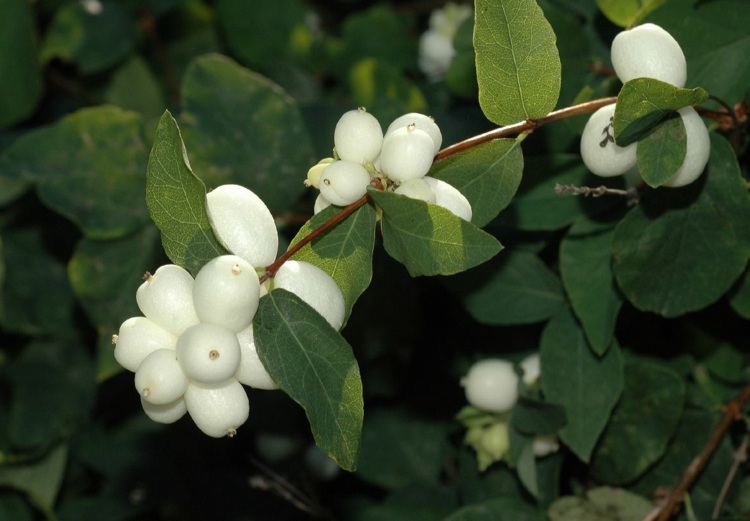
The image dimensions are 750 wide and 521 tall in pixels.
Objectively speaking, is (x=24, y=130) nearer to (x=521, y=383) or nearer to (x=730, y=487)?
(x=521, y=383)

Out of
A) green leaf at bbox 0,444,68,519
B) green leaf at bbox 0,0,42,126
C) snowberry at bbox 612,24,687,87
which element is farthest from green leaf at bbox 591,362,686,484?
green leaf at bbox 0,0,42,126

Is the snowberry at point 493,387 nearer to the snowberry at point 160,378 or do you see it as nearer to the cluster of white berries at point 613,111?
the cluster of white berries at point 613,111

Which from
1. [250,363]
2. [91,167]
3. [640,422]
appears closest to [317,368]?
[250,363]

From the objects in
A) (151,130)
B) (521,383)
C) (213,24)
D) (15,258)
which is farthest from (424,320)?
(213,24)

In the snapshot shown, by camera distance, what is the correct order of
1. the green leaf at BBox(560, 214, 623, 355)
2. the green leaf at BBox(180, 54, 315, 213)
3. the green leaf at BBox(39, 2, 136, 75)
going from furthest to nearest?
the green leaf at BBox(39, 2, 136, 75) → the green leaf at BBox(180, 54, 315, 213) → the green leaf at BBox(560, 214, 623, 355)

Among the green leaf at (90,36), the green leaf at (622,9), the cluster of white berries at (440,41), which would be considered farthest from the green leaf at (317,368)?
the green leaf at (90,36)

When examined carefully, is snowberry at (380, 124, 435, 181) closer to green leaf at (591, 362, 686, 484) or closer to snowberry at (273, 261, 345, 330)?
snowberry at (273, 261, 345, 330)
